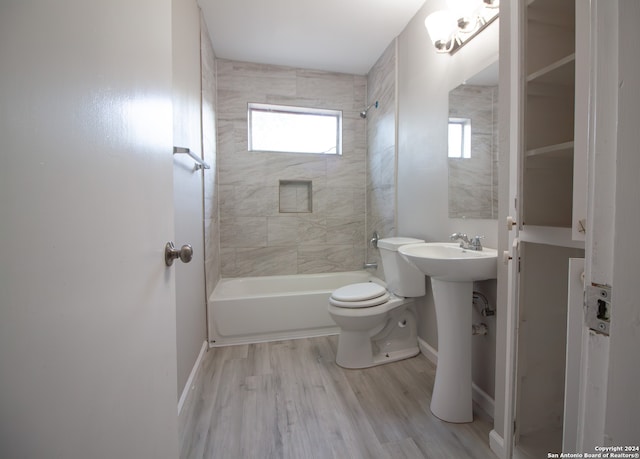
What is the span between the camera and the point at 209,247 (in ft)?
7.50

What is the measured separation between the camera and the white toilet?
75.0 inches

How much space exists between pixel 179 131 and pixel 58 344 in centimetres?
142

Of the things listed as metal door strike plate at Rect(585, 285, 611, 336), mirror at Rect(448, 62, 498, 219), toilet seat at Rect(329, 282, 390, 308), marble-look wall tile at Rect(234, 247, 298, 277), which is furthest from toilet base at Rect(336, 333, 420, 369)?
metal door strike plate at Rect(585, 285, 611, 336)

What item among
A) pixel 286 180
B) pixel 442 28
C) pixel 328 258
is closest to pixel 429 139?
pixel 442 28

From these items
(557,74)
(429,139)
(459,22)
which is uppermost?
(459,22)

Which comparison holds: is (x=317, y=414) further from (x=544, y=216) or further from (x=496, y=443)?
(x=544, y=216)

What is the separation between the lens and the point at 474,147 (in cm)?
158

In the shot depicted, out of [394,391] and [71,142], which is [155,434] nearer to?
[71,142]

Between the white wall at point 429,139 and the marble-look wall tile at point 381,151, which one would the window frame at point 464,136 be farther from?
the marble-look wall tile at point 381,151

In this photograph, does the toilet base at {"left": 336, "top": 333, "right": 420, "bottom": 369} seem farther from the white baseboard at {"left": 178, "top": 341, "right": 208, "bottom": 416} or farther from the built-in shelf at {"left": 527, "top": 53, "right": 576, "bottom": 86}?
the built-in shelf at {"left": 527, "top": 53, "right": 576, "bottom": 86}

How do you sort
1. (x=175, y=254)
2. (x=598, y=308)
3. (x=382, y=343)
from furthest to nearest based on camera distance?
(x=382, y=343) → (x=175, y=254) → (x=598, y=308)

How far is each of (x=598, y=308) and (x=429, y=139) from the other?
5.83ft

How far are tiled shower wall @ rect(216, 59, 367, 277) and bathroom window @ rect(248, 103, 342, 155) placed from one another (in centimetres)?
9

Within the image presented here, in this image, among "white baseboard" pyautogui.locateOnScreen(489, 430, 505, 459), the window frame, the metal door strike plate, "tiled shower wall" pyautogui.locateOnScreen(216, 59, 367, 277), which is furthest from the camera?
"tiled shower wall" pyautogui.locateOnScreen(216, 59, 367, 277)
